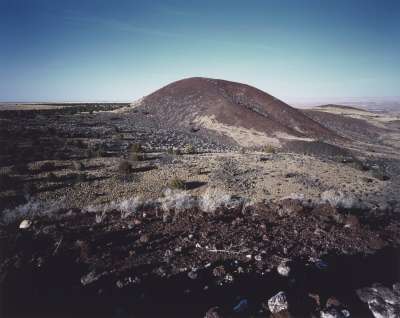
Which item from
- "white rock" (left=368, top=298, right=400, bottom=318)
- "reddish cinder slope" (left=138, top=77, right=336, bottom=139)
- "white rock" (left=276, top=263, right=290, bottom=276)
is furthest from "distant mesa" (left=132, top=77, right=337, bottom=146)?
"white rock" (left=368, top=298, right=400, bottom=318)

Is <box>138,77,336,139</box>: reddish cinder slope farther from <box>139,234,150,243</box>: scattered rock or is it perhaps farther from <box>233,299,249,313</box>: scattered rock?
<box>233,299,249,313</box>: scattered rock

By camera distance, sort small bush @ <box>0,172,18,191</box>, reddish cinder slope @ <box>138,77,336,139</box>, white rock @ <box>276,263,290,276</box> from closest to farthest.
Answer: white rock @ <box>276,263,290,276</box> → small bush @ <box>0,172,18,191</box> → reddish cinder slope @ <box>138,77,336,139</box>

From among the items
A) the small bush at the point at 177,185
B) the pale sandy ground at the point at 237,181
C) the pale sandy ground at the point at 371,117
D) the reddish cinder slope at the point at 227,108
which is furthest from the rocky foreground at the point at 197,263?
the pale sandy ground at the point at 371,117

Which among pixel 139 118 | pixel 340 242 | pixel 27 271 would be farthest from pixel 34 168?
pixel 139 118

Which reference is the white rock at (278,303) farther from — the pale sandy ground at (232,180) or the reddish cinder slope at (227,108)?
the reddish cinder slope at (227,108)

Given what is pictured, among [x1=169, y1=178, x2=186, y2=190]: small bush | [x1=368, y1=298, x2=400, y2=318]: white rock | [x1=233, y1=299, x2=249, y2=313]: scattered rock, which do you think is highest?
[x1=169, y1=178, x2=186, y2=190]: small bush

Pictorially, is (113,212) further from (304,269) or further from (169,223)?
(304,269)
